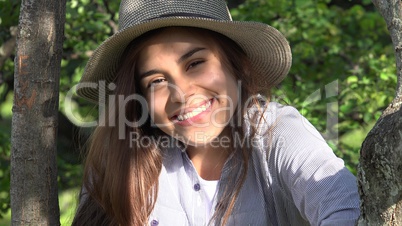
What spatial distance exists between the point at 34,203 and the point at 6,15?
1.51 m

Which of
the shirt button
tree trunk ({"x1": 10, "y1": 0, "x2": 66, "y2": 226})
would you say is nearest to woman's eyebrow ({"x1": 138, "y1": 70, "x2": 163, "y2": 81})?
tree trunk ({"x1": 10, "y1": 0, "x2": 66, "y2": 226})

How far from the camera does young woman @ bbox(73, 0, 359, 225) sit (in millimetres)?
2367

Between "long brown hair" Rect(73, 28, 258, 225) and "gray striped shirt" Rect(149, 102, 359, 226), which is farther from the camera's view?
"long brown hair" Rect(73, 28, 258, 225)

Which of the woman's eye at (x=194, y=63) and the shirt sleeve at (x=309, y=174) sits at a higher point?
the woman's eye at (x=194, y=63)

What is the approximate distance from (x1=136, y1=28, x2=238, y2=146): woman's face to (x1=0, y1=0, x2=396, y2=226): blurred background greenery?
0.97 meters

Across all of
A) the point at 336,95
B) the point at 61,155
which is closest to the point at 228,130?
the point at 336,95

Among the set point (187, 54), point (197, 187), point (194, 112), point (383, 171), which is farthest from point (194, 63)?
point (383, 171)

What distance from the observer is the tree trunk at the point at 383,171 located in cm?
146

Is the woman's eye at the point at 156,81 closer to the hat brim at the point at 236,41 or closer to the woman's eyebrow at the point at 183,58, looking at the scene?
the woman's eyebrow at the point at 183,58

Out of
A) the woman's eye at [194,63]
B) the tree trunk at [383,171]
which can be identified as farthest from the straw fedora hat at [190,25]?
the tree trunk at [383,171]

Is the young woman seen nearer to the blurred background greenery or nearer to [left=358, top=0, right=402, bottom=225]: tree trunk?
[left=358, top=0, right=402, bottom=225]: tree trunk

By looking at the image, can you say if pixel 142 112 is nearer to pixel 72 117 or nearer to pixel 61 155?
pixel 72 117

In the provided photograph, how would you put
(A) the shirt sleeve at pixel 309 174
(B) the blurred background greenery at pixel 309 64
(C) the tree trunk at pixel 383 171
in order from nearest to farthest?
1. (C) the tree trunk at pixel 383 171
2. (A) the shirt sleeve at pixel 309 174
3. (B) the blurred background greenery at pixel 309 64

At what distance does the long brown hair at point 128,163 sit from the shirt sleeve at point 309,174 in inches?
6.9
